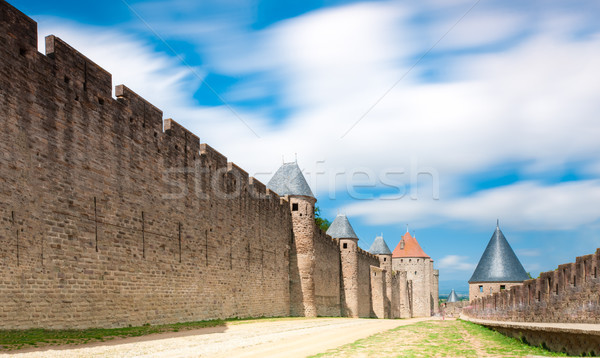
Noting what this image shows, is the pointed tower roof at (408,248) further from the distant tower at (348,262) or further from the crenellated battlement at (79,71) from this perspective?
the crenellated battlement at (79,71)

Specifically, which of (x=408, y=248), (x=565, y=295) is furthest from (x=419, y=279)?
(x=565, y=295)

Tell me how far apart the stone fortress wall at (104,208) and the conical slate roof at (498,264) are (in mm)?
23087

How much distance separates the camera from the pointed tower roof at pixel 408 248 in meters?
69.1

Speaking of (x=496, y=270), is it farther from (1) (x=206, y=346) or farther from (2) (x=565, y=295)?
(1) (x=206, y=346)

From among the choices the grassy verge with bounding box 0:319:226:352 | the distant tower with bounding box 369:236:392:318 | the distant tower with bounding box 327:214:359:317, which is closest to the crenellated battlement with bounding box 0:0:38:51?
the grassy verge with bounding box 0:319:226:352

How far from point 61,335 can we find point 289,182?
1771 cm

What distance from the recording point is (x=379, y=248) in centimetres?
5309

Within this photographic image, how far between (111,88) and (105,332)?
5.46 meters

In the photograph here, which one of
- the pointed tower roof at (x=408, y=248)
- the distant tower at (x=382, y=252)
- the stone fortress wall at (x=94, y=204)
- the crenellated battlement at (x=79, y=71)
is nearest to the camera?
the stone fortress wall at (x=94, y=204)

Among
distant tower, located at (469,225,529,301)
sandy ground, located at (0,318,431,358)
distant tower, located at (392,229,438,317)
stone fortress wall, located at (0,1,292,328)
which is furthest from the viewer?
distant tower, located at (392,229,438,317)

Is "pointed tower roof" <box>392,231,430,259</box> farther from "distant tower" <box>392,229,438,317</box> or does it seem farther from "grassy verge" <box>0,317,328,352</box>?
"grassy verge" <box>0,317,328,352</box>

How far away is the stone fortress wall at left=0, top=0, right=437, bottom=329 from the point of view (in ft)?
32.8

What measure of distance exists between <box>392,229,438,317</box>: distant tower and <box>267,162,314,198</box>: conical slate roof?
131 ft

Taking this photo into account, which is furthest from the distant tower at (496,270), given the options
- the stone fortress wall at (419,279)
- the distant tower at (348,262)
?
the stone fortress wall at (419,279)
